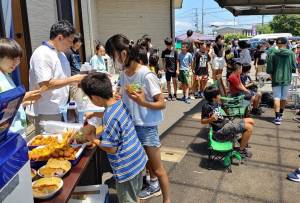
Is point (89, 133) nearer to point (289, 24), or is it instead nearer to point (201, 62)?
point (201, 62)

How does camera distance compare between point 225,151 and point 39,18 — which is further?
point 39,18

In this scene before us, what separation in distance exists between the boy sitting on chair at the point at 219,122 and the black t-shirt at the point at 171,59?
4137mm

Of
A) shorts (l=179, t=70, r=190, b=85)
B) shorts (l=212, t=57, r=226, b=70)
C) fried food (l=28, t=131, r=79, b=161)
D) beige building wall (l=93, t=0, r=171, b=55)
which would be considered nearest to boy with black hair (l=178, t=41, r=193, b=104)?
shorts (l=179, t=70, r=190, b=85)

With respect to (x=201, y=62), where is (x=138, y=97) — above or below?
above

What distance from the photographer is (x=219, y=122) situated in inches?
182

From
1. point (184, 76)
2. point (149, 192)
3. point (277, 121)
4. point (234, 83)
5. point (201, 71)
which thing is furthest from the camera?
point (201, 71)

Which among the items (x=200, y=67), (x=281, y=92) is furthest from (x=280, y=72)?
(x=200, y=67)

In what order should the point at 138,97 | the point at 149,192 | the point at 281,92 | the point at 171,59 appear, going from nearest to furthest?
1. the point at 138,97
2. the point at 149,192
3. the point at 281,92
4. the point at 171,59

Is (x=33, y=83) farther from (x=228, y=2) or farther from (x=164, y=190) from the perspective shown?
(x=228, y=2)

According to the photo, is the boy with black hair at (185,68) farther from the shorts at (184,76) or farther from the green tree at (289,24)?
the green tree at (289,24)

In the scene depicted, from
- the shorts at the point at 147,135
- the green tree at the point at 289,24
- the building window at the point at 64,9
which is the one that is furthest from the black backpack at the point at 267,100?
the green tree at the point at 289,24

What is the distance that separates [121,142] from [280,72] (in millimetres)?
5415

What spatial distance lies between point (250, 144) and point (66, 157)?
3.89 metres

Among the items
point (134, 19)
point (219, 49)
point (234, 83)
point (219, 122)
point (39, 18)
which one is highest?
point (134, 19)
